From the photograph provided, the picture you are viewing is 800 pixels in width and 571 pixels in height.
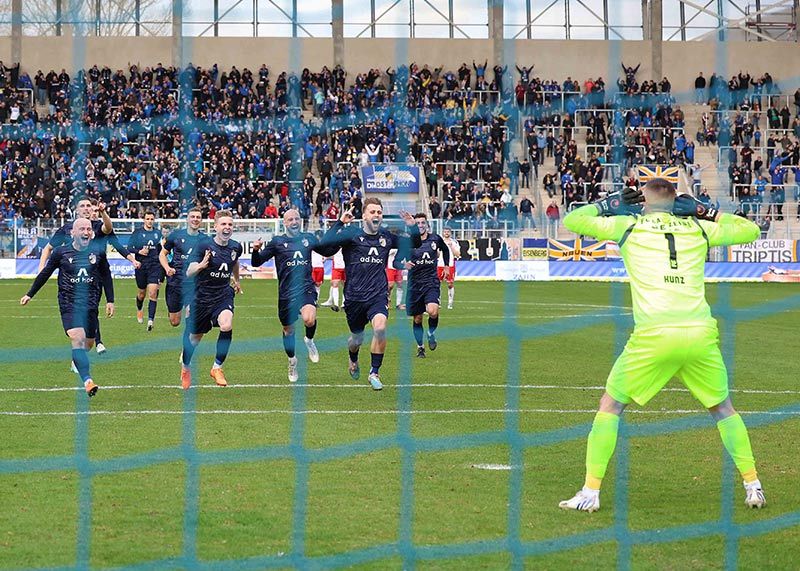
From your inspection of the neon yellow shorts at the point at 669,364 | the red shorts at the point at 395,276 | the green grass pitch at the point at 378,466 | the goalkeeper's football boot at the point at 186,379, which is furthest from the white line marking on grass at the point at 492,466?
the red shorts at the point at 395,276

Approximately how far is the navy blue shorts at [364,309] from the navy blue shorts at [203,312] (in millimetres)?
1412

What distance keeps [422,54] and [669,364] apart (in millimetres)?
47733

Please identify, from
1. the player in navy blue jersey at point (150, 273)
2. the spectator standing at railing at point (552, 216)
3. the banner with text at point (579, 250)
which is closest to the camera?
the player in navy blue jersey at point (150, 273)

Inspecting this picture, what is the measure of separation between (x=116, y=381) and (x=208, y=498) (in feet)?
22.5

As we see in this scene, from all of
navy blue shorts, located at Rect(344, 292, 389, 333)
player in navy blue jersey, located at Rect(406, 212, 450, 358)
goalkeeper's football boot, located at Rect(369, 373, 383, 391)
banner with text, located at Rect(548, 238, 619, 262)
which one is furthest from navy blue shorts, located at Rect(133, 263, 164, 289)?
banner with text, located at Rect(548, 238, 619, 262)

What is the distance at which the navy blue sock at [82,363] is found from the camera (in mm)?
12906

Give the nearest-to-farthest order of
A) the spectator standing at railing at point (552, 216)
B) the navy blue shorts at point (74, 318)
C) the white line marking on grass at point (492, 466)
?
1. the white line marking on grass at point (492, 466)
2. the navy blue shorts at point (74, 318)
3. the spectator standing at railing at point (552, 216)

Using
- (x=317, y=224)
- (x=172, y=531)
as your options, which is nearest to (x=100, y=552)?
(x=172, y=531)

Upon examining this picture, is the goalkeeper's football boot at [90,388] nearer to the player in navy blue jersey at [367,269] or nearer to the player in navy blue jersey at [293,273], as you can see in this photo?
the player in navy blue jersey at [367,269]

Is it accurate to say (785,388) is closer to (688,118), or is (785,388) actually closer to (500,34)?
(688,118)

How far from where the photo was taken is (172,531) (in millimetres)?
7324

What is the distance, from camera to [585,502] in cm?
796

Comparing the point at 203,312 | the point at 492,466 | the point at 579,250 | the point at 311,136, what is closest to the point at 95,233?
the point at 203,312

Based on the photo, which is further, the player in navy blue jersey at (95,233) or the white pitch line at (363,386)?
the player in navy blue jersey at (95,233)
